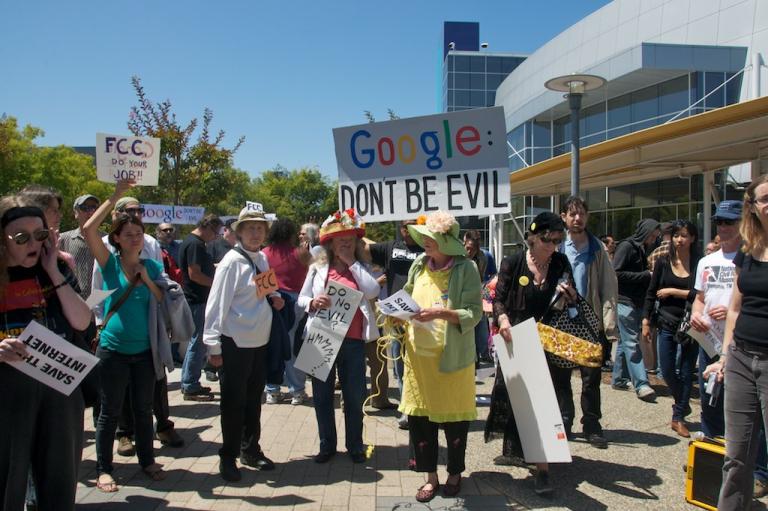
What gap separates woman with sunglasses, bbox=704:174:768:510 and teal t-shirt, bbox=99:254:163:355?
3816 mm

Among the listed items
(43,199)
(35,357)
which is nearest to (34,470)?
(35,357)

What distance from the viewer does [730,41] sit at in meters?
23.1

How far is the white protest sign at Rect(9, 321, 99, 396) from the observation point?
2814 mm

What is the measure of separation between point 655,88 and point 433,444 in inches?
930

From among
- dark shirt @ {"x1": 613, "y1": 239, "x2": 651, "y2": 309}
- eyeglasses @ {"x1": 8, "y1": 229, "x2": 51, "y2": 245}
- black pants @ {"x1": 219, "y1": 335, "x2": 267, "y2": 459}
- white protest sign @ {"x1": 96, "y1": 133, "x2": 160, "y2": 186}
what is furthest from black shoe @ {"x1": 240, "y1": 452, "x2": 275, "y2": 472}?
dark shirt @ {"x1": 613, "y1": 239, "x2": 651, "y2": 309}

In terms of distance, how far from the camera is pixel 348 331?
4723 millimetres

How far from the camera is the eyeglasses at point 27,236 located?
2.85 metres

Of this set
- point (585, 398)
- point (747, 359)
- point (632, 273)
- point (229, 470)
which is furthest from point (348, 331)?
point (632, 273)

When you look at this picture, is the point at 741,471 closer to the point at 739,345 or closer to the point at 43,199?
the point at 739,345

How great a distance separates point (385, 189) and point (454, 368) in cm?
183

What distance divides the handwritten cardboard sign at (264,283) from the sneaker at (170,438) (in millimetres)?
1726

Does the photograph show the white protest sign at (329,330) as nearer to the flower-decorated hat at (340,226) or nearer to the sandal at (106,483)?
the flower-decorated hat at (340,226)

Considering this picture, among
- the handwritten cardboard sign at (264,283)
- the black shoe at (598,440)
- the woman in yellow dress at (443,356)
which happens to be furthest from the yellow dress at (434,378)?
the black shoe at (598,440)

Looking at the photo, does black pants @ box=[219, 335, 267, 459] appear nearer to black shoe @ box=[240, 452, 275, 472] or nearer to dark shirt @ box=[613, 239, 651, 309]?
black shoe @ box=[240, 452, 275, 472]
